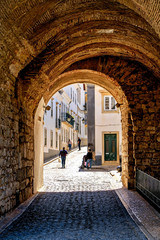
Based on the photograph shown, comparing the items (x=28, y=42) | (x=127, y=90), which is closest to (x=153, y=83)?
(x=127, y=90)

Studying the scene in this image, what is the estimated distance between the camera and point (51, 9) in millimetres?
7078

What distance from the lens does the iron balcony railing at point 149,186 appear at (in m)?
7.81

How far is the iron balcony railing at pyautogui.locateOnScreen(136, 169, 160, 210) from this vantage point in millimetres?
7809

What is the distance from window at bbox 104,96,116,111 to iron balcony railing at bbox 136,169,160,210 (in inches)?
569

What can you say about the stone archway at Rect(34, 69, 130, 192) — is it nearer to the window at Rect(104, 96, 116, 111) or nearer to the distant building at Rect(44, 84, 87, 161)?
the window at Rect(104, 96, 116, 111)

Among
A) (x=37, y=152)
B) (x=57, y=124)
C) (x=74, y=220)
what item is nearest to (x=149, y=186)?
(x=74, y=220)

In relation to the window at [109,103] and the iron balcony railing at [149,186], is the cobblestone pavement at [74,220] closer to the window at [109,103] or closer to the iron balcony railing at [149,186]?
the iron balcony railing at [149,186]

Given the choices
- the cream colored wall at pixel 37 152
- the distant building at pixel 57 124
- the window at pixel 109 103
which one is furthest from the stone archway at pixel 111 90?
the distant building at pixel 57 124

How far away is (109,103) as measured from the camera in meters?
25.4

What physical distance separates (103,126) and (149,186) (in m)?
16.5

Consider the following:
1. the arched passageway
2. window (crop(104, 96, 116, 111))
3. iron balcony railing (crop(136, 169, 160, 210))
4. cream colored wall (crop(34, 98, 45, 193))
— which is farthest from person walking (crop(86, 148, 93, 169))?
iron balcony railing (crop(136, 169, 160, 210))

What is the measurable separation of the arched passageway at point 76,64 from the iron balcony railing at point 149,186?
101 centimetres

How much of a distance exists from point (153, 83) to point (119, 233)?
657 centimetres

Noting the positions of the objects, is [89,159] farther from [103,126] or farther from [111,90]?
[111,90]
